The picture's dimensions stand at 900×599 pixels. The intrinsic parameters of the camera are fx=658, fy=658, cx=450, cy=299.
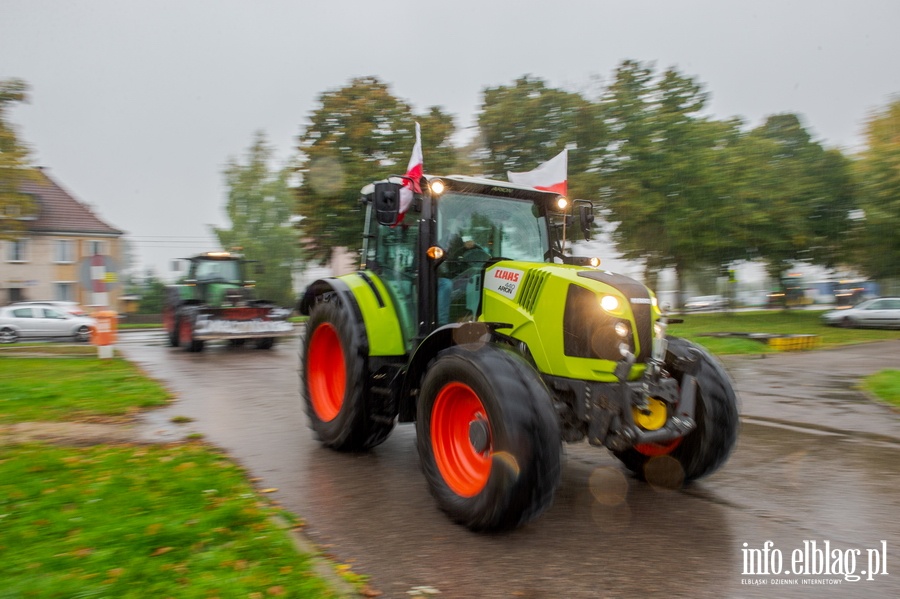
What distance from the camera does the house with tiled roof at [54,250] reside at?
39562mm

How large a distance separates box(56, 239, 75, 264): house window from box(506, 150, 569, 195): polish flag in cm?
4304

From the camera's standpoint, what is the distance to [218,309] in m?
16.7

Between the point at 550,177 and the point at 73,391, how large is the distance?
7.44 meters

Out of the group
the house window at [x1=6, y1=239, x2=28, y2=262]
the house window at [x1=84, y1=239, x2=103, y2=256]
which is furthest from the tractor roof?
the house window at [x1=84, y1=239, x2=103, y2=256]

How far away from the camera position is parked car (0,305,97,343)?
22.0 m

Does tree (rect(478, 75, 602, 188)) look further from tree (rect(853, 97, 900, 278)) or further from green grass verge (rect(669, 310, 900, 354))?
tree (rect(853, 97, 900, 278))

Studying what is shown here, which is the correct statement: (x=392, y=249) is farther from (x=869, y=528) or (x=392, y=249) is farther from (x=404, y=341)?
(x=869, y=528)

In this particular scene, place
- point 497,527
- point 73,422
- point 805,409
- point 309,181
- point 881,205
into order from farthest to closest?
point 881,205 < point 309,181 < point 805,409 < point 73,422 < point 497,527

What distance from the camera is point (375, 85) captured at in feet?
85.9

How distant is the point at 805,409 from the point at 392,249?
19.3 feet

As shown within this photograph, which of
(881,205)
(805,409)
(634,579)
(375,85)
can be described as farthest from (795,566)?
(881,205)

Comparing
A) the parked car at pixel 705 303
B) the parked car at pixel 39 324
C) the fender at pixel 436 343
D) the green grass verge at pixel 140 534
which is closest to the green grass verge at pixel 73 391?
the green grass verge at pixel 140 534


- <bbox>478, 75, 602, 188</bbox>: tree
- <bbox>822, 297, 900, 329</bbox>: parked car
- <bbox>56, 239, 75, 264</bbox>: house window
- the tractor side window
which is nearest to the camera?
the tractor side window

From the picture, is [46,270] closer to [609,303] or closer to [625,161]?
[625,161]
